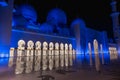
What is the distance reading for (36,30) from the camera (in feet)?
64.0

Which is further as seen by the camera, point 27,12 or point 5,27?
point 27,12

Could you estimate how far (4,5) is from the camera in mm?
15266

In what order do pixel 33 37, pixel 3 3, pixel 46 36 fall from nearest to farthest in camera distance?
pixel 3 3
pixel 33 37
pixel 46 36

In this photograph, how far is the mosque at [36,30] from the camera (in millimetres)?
15102

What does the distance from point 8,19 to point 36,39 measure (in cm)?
499

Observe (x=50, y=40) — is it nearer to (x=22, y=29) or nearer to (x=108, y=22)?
(x=22, y=29)

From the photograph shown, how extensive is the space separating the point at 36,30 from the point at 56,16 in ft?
23.7

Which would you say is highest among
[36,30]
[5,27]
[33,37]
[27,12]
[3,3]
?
[27,12]

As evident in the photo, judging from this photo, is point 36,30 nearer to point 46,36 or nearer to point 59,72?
point 46,36

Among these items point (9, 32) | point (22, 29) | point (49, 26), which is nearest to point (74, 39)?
point (49, 26)

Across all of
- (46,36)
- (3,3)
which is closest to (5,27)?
(3,3)

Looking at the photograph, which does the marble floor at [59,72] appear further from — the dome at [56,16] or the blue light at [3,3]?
the dome at [56,16]

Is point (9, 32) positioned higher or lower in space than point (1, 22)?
lower

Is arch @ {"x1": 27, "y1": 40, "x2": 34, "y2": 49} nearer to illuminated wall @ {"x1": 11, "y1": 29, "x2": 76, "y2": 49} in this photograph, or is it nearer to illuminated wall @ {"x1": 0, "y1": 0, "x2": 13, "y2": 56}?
illuminated wall @ {"x1": 11, "y1": 29, "x2": 76, "y2": 49}
